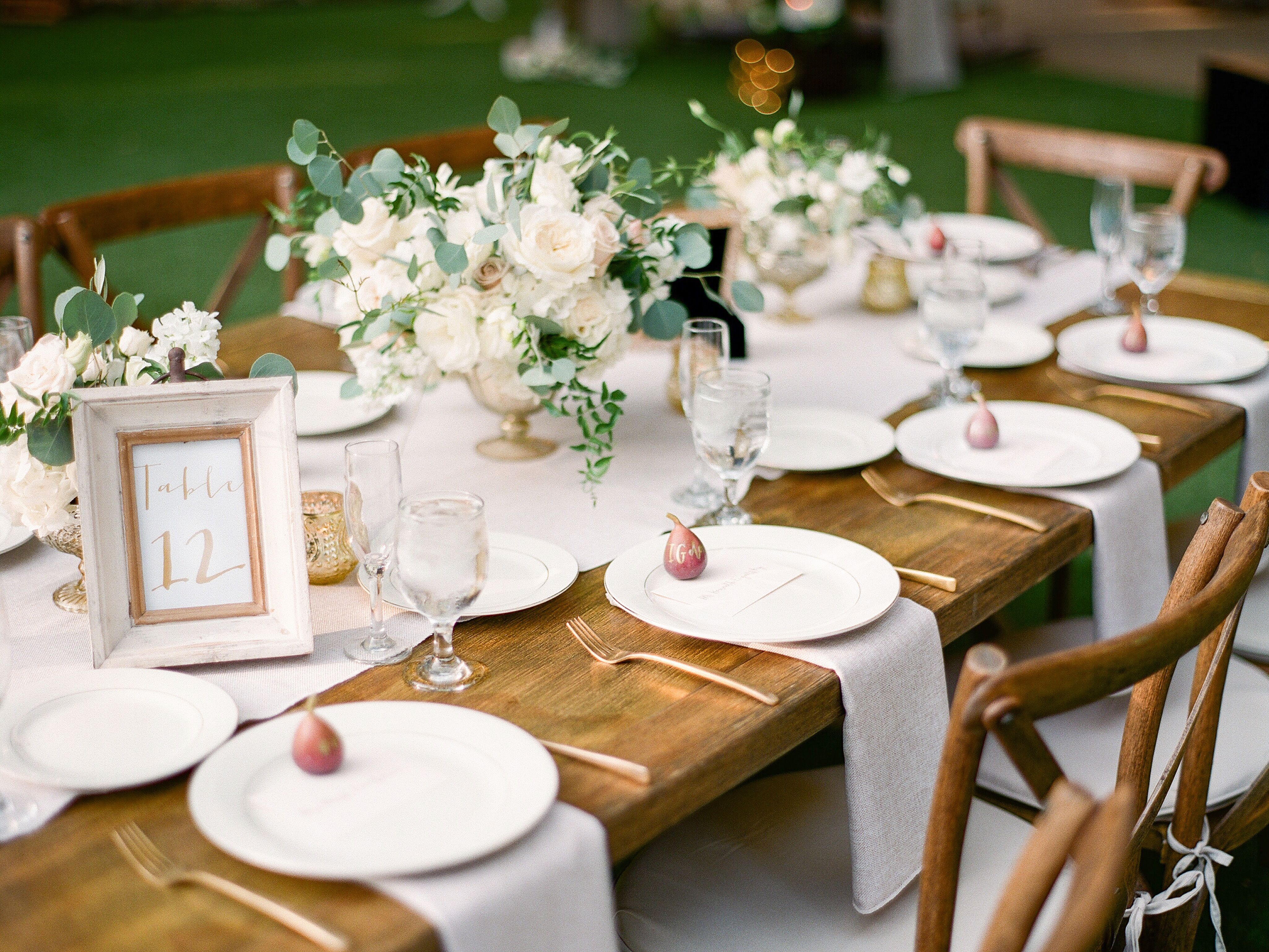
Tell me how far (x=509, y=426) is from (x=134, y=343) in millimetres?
570

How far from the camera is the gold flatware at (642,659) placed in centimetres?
110

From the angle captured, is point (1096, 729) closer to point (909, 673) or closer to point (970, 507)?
point (970, 507)

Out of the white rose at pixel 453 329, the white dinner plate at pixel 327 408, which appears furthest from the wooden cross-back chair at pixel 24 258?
the white rose at pixel 453 329

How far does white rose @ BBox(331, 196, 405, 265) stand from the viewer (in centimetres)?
153

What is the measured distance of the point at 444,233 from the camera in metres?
1.49

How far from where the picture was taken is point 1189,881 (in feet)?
4.50

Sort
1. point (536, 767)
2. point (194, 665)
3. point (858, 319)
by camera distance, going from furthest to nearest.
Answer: point (858, 319) → point (194, 665) → point (536, 767)

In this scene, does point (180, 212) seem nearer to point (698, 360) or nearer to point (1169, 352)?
point (698, 360)

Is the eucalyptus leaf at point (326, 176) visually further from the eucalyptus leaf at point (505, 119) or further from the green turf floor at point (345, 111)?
the green turf floor at point (345, 111)

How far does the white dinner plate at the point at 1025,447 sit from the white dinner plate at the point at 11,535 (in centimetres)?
103

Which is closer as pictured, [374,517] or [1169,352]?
[374,517]

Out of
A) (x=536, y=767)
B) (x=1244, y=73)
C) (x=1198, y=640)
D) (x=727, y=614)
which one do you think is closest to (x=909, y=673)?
(x=727, y=614)

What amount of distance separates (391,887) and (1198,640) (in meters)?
0.64

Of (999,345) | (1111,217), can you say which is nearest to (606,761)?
(999,345)
